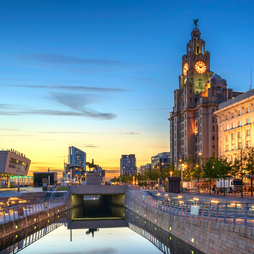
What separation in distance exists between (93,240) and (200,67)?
144858 millimetres

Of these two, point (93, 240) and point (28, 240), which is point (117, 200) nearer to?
point (93, 240)

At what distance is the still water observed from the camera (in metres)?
29.9

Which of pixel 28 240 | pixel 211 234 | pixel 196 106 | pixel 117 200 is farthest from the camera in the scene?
pixel 196 106

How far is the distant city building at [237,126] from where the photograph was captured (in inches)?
3578

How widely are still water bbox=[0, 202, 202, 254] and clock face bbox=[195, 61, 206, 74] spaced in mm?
132210

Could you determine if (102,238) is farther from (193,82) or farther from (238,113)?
(193,82)

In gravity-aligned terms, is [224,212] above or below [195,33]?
below

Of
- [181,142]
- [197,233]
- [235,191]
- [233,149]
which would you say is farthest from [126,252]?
[181,142]

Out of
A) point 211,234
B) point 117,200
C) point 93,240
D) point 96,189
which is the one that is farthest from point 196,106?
point 211,234

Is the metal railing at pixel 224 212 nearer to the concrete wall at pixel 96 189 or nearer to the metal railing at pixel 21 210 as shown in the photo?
the metal railing at pixel 21 210

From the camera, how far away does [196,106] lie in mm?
158500

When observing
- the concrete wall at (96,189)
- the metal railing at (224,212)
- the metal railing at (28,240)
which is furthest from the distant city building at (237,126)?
the metal railing at (224,212)

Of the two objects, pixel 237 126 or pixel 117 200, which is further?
pixel 237 126

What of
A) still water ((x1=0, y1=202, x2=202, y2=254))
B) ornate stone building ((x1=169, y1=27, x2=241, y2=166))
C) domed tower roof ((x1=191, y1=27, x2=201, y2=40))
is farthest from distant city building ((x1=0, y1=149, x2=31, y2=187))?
domed tower roof ((x1=191, y1=27, x2=201, y2=40))
